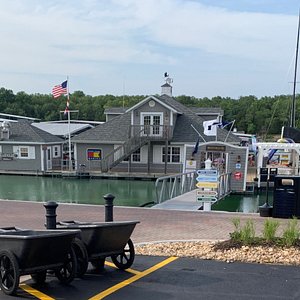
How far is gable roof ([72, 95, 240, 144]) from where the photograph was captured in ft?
109

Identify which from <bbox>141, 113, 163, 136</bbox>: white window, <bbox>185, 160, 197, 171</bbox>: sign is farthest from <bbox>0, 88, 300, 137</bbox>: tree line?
<bbox>185, 160, 197, 171</bbox>: sign

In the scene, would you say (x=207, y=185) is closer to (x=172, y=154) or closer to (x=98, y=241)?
(x=98, y=241)

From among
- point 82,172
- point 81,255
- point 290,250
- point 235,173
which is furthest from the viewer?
point 82,172

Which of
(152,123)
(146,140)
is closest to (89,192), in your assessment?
(146,140)

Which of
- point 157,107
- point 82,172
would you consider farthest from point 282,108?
point 82,172

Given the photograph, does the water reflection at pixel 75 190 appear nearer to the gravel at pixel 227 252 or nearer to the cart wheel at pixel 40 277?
the gravel at pixel 227 252

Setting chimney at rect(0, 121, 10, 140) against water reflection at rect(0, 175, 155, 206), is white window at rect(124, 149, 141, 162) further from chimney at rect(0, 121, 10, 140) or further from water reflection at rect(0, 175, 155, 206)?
chimney at rect(0, 121, 10, 140)

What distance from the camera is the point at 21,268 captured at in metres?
4.91

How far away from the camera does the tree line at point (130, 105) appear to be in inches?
3147

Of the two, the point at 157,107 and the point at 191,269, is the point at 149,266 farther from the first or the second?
the point at 157,107

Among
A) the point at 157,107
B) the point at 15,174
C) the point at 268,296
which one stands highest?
the point at 157,107

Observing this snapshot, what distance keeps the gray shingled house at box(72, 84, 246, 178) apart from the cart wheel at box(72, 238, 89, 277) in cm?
2677

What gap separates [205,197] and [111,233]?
921 centimetres

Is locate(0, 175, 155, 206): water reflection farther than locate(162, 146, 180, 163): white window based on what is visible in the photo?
No
